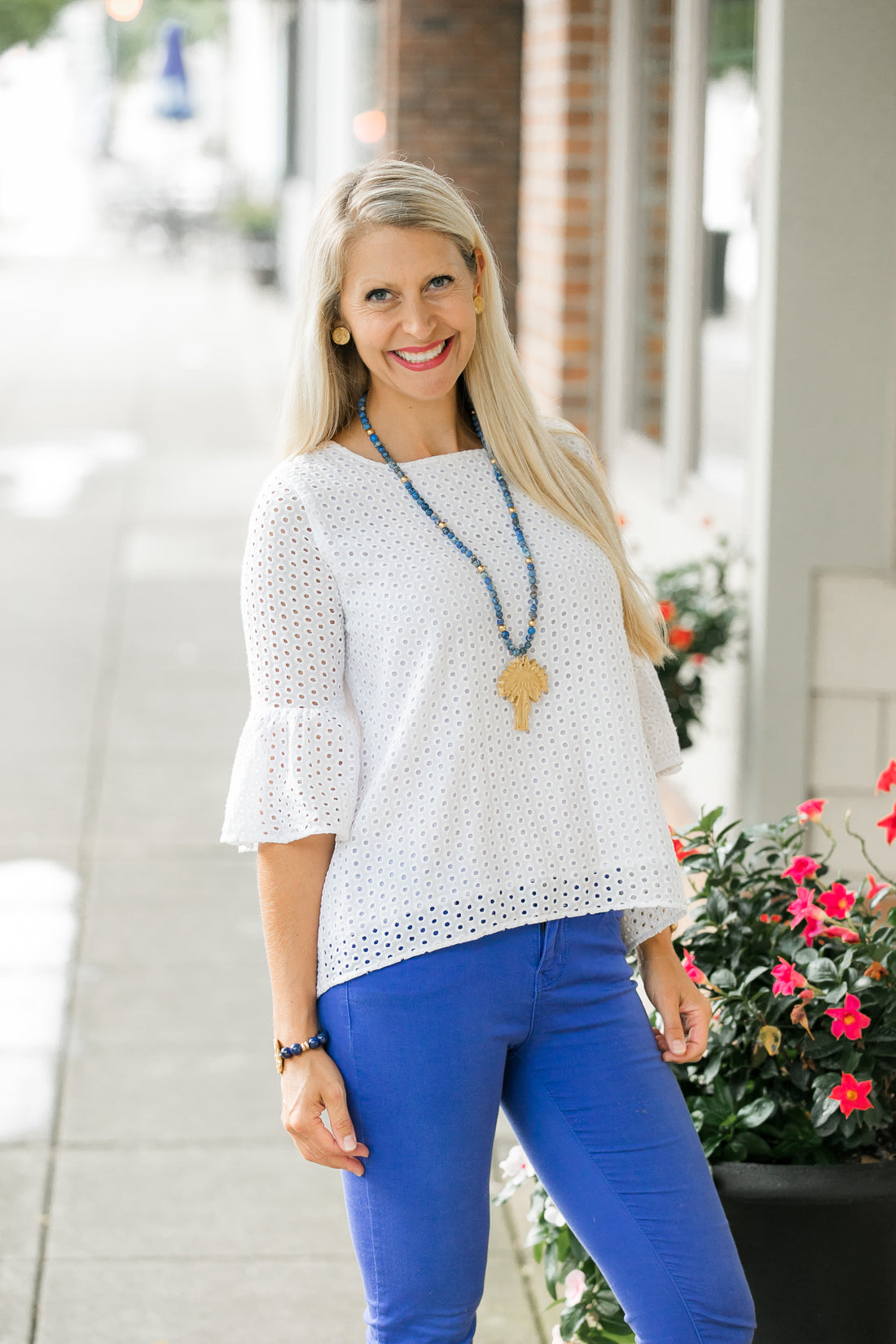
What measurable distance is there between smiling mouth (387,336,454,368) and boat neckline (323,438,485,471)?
0.38ft

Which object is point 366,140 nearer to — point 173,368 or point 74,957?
point 173,368

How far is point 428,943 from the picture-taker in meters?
2.00

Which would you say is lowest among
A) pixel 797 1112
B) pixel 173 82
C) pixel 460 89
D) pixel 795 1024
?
pixel 797 1112

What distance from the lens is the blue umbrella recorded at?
1403 inches

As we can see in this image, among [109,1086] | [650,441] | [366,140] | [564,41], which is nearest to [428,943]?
[109,1086]

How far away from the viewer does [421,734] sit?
6.71 ft

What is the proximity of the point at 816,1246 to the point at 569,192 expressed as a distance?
4722 millimetres

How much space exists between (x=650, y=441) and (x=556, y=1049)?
4438 millimetres

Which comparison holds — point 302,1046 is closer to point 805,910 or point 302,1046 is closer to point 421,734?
point 421,734

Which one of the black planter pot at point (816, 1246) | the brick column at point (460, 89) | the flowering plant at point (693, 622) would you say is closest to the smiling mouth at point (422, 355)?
the black planter pot at point (816, 1246)

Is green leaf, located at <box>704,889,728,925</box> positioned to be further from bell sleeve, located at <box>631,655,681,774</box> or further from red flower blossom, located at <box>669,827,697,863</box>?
bell sleeve, located at <box>631,655,681,774</box>

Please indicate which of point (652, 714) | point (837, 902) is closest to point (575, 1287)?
point (837, 902)

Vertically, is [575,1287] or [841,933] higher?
[841,933]

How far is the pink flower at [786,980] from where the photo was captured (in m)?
2.50
